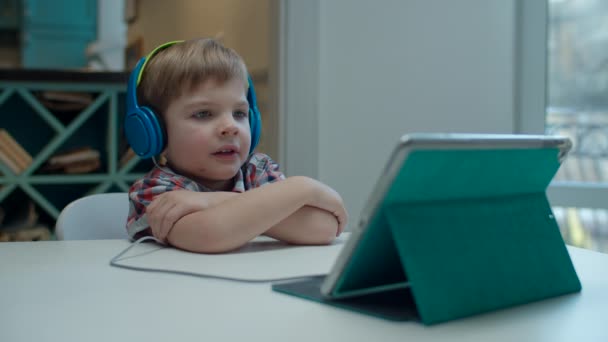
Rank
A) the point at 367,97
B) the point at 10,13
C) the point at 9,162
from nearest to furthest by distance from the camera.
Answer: the point at 367,97, the point at 9,162, the point at 10,13

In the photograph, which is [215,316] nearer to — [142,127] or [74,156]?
[142,127]

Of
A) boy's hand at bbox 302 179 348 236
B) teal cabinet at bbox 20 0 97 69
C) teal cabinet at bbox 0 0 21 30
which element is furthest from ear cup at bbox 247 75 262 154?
teal cabinet at bbox 0 0 21 30

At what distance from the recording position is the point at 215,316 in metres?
0.53

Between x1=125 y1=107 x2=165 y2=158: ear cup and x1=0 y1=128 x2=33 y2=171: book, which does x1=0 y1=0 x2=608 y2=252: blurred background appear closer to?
x1=0 y1=128 x2=33 y2=171: book

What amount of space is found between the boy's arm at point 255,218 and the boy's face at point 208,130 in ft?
0.43

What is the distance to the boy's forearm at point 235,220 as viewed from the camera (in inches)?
34.7

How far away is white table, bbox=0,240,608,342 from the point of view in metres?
0.48

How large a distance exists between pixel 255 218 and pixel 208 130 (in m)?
0.23

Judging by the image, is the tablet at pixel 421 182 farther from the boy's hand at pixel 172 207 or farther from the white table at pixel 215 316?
the boy's hand at pixel 172 207

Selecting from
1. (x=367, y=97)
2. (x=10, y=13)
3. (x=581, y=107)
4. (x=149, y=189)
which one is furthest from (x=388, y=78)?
(x=10, y=13)

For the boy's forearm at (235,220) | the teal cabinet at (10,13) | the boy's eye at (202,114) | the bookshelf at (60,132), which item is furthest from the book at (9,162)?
the teal cabinet at (10,13)

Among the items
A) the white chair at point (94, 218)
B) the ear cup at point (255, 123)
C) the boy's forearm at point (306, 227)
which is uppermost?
the ear cup at point (255, 123)

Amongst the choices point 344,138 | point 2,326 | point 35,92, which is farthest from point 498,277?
point 35,92

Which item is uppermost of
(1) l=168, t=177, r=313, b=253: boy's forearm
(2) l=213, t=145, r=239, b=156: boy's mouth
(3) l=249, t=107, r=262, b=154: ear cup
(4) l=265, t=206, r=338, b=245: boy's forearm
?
(3) l=249, t=107, r=262, b=154: ear cup
